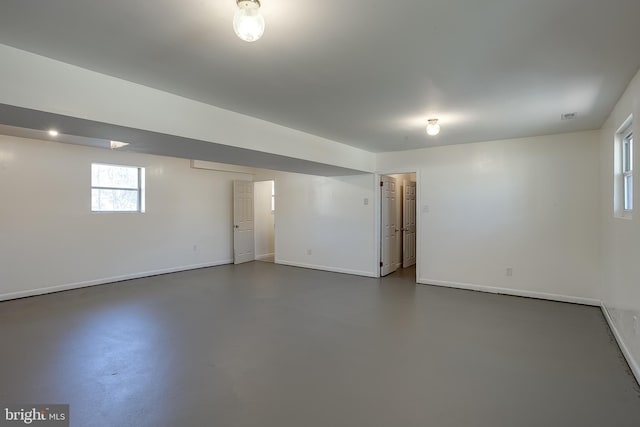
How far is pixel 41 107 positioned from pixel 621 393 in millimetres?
4762

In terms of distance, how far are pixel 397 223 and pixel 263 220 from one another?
3791 mm

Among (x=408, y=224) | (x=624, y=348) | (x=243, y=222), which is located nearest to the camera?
(x=624, y=348)

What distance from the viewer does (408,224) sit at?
7.92m

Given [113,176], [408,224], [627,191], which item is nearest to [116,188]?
[113,176]

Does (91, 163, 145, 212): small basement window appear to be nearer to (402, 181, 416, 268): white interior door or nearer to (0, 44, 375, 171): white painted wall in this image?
(0, 44, 375, 171): white painted wall

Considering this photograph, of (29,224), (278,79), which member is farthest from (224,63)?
A: (29,224)

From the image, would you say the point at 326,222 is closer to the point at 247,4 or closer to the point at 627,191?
the point at 627,191

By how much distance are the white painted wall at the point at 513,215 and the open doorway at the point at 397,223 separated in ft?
2.78

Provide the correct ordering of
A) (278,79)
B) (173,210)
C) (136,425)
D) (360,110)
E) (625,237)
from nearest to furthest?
1. (136,425)
2. (278,79)
3. (625,237)
4. (360,110)
5. (173,210)

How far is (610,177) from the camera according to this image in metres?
3.81

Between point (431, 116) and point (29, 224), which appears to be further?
point (29, 224)

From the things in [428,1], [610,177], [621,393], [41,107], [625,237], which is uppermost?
[428,1]

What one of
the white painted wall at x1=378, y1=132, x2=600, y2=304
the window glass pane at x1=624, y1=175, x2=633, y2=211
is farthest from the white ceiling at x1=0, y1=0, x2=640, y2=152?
the white painted wall at x1=378, y1=132, x2=600, y2=304

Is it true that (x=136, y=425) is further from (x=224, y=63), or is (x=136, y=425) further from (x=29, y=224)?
(x=29, y=224)
